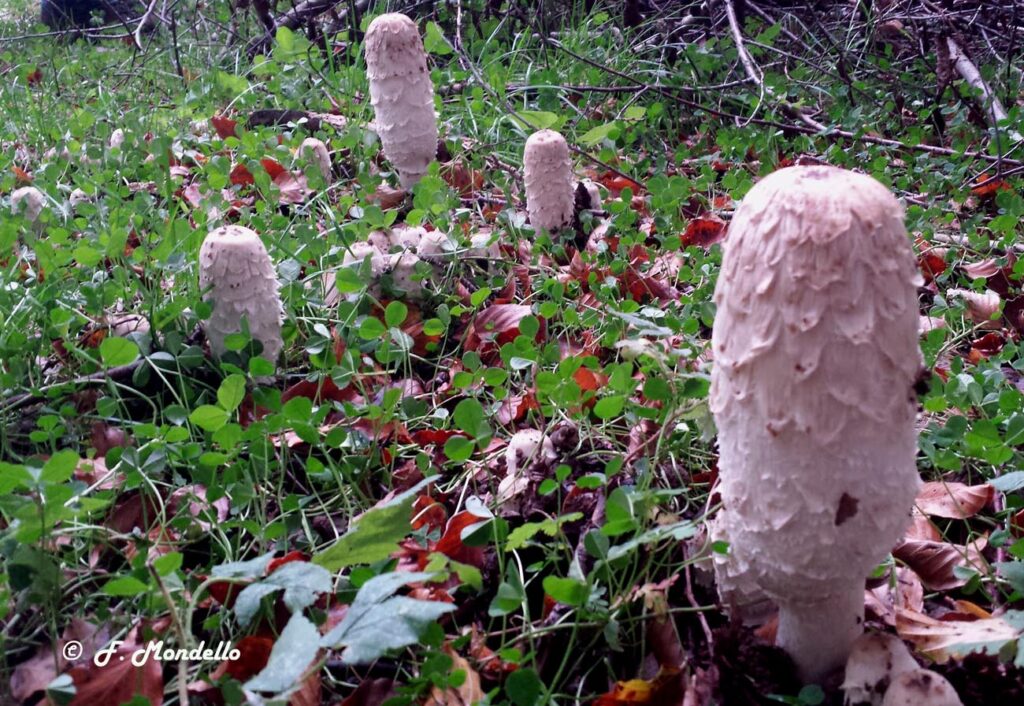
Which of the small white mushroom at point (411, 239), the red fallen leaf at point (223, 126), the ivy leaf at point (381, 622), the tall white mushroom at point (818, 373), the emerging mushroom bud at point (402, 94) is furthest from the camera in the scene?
the red fallen leaf at point (223, 126)

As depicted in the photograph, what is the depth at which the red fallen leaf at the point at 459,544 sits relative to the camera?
1.50 meters

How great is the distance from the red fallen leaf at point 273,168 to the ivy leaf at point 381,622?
2.56 m

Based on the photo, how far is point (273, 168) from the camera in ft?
11.1

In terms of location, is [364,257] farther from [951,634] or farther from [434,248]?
[951,634]

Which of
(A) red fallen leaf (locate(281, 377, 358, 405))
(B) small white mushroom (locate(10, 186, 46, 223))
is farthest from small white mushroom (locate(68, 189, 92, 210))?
(A) red fallen leaf (locate(281, 377, 358, 405))

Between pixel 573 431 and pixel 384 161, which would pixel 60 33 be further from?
pixel 573 431

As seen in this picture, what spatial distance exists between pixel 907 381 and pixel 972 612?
1.98 ft

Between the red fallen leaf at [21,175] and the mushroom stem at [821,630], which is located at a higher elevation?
the red fallen leaf at [21,175]

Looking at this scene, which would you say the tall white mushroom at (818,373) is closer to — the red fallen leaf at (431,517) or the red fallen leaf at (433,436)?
the red fallen leaf at (431,517)

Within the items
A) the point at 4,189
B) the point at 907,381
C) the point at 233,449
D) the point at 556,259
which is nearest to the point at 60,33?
the point at 4,189

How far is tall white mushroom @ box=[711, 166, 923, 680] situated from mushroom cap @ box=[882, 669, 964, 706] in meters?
0.13

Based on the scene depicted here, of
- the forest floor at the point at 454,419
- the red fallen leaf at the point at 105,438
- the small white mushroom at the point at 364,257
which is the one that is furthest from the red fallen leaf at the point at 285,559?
the small white mushroom at the point at 364,257

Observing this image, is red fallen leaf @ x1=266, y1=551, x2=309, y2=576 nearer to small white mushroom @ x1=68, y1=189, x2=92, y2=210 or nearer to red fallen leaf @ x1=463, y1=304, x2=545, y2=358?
red fallen leaf @ x1=463, y1=304, x2=545, y2=358

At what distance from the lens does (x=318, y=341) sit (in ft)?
6.93
